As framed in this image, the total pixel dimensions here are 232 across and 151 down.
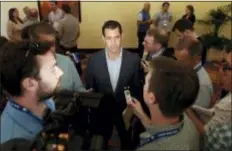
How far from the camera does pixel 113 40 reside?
2.33 meters

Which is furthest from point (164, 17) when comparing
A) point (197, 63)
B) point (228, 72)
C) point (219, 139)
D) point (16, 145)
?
point (16, 145)

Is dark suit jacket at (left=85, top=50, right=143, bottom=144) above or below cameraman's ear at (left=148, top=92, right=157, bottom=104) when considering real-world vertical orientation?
below

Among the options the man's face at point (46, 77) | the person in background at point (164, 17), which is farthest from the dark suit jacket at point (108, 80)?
the person in background at point (164, 17)

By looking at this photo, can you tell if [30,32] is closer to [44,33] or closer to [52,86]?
[44,33]

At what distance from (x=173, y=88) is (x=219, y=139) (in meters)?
0.30

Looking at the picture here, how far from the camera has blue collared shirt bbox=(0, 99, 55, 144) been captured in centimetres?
98

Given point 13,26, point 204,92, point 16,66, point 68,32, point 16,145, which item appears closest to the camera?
point 16,145

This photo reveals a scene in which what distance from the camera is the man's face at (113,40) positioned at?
232 cm

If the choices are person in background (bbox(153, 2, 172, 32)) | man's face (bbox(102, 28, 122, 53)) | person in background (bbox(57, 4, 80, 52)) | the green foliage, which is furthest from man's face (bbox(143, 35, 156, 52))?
the green foliage

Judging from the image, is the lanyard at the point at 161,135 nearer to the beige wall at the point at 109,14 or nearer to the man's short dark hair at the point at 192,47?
the man's short dark hair at the point at 192,47

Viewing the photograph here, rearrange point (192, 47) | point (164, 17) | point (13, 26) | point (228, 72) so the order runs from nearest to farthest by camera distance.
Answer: point (228, 72) → point (192, 47) → point (13, 26) → point (164, 17)

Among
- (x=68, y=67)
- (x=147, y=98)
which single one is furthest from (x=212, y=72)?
(x=147, y=98)

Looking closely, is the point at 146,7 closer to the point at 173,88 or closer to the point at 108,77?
the point at 108,77

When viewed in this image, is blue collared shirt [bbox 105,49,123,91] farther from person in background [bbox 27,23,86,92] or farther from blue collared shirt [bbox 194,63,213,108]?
blue collared shirt [bbox 194,63,213,108]
